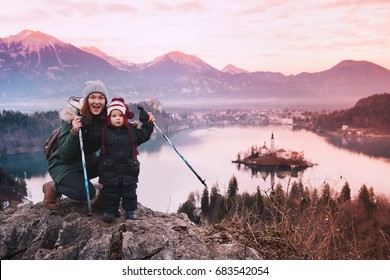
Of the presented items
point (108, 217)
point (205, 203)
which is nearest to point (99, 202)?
point (108, 217)

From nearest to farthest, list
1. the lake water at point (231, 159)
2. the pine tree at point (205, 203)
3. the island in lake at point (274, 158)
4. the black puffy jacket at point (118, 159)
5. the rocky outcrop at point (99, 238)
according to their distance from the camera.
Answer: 1. the rocky outcrop at point (99, 238)
2. the black puffy jacket at point (118, 159)
3. the island in lake at point (274, 158)
4. the lake water at point (231, 159)
5. the pine tree at point (205, 203)

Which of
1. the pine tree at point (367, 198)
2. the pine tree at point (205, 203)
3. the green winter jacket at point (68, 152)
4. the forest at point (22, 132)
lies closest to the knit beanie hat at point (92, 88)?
the green winter jacket at point (68, 152)

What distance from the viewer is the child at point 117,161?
2047 mm

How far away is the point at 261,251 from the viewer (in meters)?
2.12

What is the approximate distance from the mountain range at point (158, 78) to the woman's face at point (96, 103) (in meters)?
1.69

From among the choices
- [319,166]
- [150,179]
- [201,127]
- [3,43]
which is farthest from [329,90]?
[3,43]

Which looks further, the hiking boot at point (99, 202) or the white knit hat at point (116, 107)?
the hiking boot at point (99, 202)

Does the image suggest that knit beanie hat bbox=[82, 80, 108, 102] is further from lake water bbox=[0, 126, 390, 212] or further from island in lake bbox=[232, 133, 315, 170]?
island in lake bbox=[232, 133, 315, 170]

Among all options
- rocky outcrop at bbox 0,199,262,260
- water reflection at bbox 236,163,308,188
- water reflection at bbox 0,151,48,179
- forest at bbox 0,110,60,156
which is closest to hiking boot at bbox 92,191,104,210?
rocky outcrop at bbox 0,199,262,260

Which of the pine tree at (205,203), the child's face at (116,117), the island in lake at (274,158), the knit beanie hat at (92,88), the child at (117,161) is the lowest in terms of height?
the pine tree at (205,203)

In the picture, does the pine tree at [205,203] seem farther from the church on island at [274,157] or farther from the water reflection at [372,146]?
the water reflection at [372,146]

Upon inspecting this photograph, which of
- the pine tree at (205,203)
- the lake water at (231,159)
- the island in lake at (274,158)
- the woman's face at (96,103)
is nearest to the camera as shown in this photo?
the woman's face at (96,103)

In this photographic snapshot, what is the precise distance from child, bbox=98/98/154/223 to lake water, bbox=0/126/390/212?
10.3ft

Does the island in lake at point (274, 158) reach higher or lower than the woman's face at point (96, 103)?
lower
